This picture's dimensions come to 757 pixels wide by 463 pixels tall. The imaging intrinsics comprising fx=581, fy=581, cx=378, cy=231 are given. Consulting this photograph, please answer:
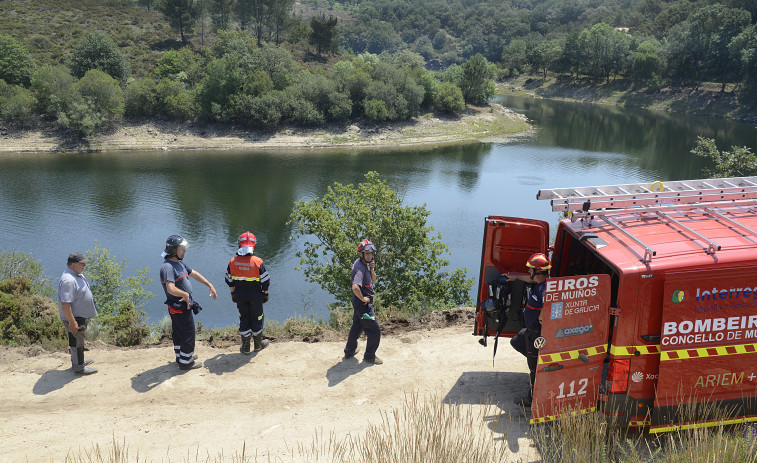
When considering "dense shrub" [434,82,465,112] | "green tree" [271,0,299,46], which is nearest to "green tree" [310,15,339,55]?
"green tree" [271,0,299,46]

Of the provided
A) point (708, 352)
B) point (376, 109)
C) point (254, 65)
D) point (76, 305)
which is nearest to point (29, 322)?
point (76, 305)

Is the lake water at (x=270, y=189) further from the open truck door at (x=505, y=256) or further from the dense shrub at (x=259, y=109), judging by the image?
the open truck door at (x=505, y=256)

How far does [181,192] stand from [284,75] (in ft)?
93.7

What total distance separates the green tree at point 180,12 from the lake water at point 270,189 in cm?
4009

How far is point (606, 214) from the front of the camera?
7.14m

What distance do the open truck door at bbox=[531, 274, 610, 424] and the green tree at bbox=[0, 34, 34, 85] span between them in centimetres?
6466

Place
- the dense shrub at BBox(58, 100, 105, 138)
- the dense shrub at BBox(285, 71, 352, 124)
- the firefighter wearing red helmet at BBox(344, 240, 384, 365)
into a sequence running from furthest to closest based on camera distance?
the dense shrub at BBox(285, 71, 352, 124), the dense shrub at BBox(58, 100, 105, 138), the firefighter wearing red helmet at BBox(344, 240, 384, 365)

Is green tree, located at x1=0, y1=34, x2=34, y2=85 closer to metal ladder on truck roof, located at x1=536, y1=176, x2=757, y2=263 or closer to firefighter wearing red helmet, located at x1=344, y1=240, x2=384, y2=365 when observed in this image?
firefighter wearing red helmet, located at x1=344, y1=240, x2=384, y2=365

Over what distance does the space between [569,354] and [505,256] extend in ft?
6.77

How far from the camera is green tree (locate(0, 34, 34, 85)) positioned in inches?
2212

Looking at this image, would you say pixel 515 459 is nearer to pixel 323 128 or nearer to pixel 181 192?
pixel 181 192

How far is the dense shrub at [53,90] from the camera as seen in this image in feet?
168

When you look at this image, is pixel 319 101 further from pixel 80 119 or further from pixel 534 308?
pixel 534 308

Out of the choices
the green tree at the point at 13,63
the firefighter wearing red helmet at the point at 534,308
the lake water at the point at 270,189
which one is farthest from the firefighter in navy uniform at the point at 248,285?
the green tree at the point at 13,63
